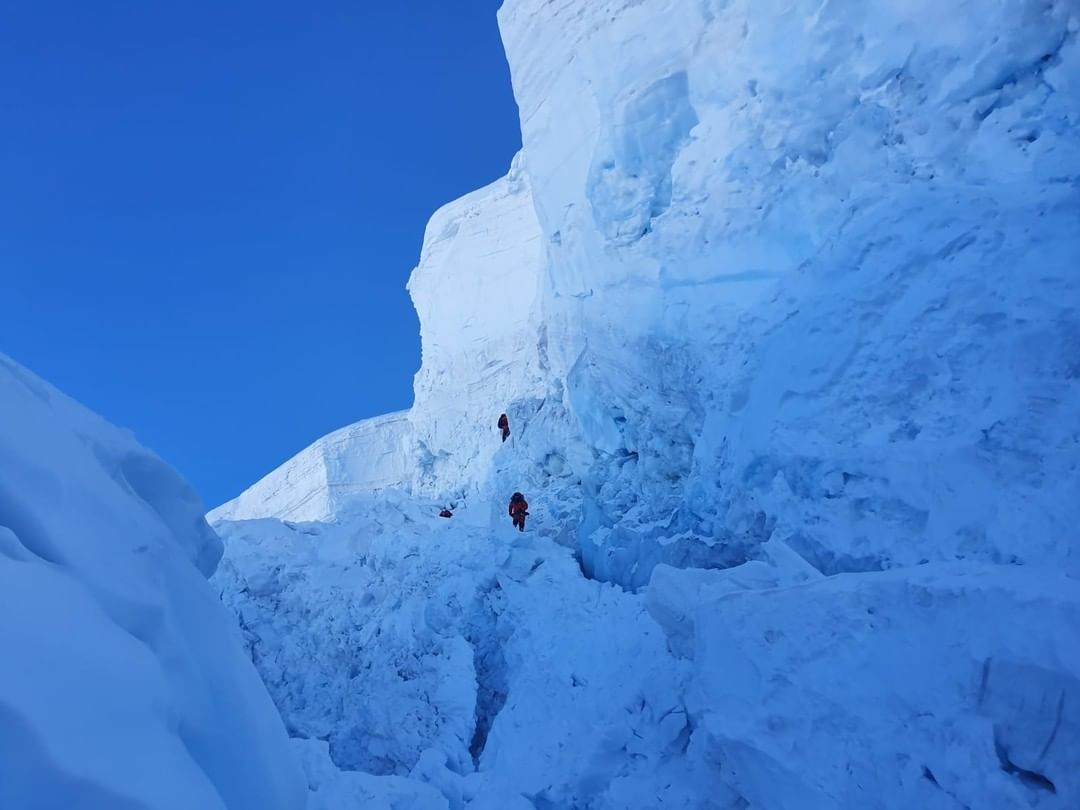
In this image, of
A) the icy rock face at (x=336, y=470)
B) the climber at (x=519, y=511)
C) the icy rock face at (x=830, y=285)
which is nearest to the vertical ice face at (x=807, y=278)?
the icy rock face at (x=830, y=285)

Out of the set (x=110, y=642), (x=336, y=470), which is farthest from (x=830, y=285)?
(x=336, y=470)

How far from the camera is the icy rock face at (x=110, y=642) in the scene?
2221 mm

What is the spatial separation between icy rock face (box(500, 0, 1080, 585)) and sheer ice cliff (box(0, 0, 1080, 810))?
0.09 ft

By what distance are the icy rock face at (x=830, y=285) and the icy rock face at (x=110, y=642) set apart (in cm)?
378

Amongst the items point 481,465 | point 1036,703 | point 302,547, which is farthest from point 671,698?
point 481,465

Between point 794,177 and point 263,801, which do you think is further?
point 794,177

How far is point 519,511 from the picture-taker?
1095 cm

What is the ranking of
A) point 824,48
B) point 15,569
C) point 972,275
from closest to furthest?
1. point 15,569
2. point 972,275
3. point 824,48

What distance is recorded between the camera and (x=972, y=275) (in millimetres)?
4922

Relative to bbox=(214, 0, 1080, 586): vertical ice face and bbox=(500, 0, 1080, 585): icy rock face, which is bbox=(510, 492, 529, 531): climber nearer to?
bbox=(214, 0, 1080, 586): vertical ice face

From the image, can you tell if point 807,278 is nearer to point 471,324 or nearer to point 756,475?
point 756,475

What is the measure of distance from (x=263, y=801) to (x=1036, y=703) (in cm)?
333

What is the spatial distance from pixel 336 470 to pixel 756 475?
838 inches

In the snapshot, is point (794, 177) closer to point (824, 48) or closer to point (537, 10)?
point (824, 48)
